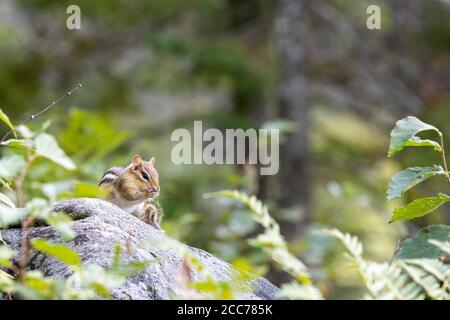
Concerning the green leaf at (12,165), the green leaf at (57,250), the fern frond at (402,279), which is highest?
the green leaf at (12,165)

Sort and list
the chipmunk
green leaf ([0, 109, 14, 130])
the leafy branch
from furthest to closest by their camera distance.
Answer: the chipmunk < the leafy branch < green leaf ([0, 109, 14, 130])

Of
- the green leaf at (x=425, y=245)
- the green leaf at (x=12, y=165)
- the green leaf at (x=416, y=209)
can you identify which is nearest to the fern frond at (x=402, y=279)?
the green leaf at (x=425, y=245)

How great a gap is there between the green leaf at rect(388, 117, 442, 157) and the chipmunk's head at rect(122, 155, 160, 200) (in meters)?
1.87

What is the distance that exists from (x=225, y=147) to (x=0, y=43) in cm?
337

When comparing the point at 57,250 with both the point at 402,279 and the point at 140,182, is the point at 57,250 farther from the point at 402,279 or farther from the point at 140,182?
the point at 140,182

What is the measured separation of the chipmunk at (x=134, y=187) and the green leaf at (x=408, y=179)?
1604 millimetres

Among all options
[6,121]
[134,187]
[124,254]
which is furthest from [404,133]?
[134,187]

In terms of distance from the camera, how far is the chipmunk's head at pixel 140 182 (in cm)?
368

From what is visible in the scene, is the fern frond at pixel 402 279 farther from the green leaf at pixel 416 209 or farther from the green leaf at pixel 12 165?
the green leaf at pixel 12 165

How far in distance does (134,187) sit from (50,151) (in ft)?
6.64

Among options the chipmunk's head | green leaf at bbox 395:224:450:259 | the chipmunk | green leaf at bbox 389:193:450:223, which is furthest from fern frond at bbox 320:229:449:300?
the chipmunk's head

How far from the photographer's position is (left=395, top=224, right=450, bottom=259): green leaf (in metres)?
1.93

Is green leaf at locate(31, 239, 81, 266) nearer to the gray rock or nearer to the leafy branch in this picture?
the gray rock

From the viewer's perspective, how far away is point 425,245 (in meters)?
1.96
